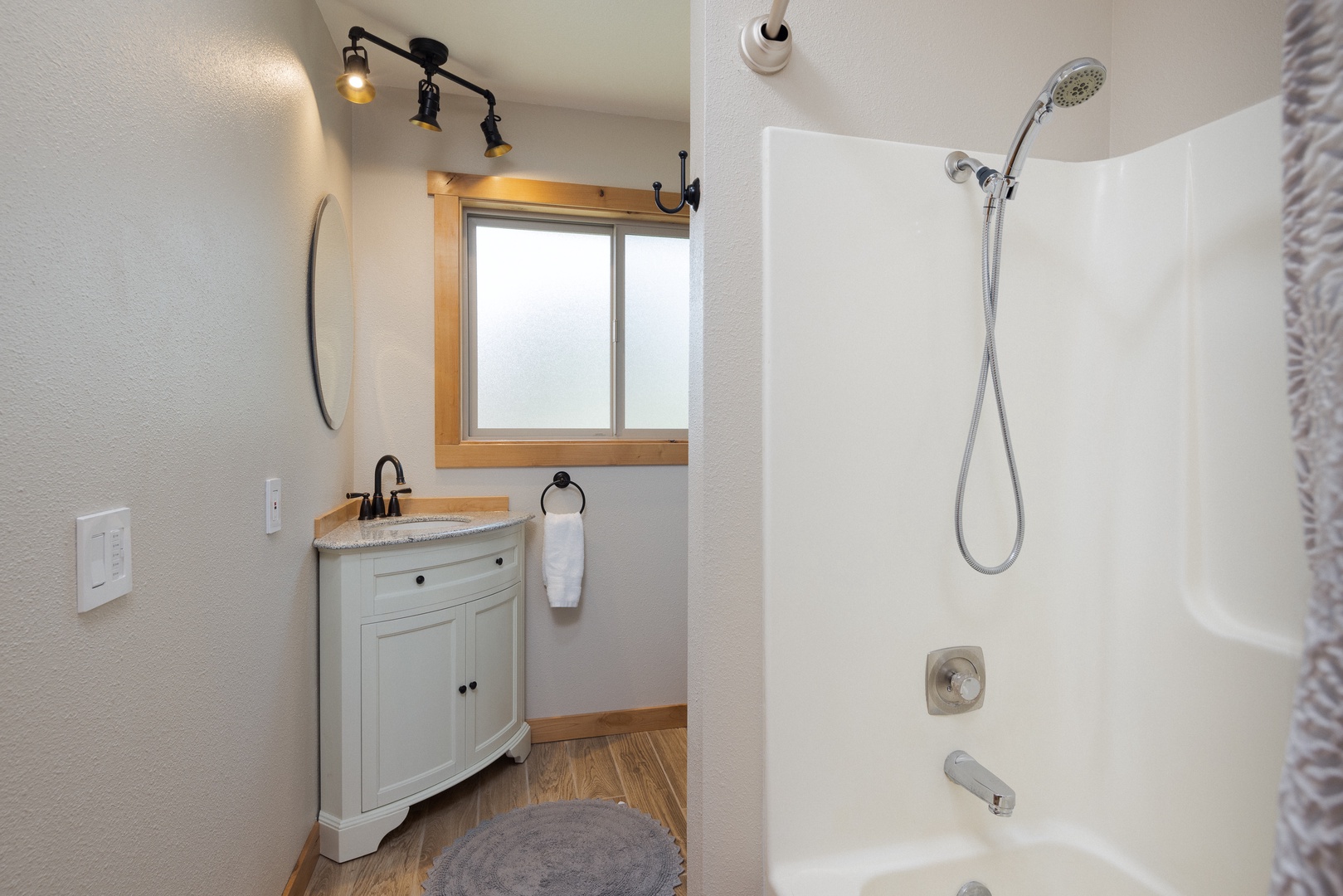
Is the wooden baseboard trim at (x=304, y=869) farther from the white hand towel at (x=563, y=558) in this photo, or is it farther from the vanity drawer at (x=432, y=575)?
the white hand towel at (x=563, y=558)

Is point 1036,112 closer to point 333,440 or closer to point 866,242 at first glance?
point 866,242

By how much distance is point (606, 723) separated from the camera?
2535 mm

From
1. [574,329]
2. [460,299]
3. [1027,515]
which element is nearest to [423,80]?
[460,299]

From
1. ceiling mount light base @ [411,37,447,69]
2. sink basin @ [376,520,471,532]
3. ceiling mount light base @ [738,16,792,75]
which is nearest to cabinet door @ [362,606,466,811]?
sink basin @ [376,520,471,532]

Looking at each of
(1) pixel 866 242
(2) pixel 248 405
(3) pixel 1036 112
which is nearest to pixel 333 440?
(2) pixel 248 405

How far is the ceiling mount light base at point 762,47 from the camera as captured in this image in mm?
1030

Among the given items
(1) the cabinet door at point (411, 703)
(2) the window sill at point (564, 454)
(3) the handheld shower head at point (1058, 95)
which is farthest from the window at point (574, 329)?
(3) the handheld shower head at point (1058, 95)

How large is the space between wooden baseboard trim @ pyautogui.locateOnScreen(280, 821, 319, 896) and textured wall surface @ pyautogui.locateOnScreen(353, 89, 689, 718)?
33.4 inches

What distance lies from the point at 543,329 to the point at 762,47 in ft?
5.58

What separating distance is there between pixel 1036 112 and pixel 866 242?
0.96ft

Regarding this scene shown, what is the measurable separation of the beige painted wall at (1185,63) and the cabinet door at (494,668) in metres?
2.09

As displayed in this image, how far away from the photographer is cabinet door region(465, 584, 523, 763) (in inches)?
80.1

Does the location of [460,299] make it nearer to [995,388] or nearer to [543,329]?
[543,329]

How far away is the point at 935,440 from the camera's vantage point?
3.65ft
